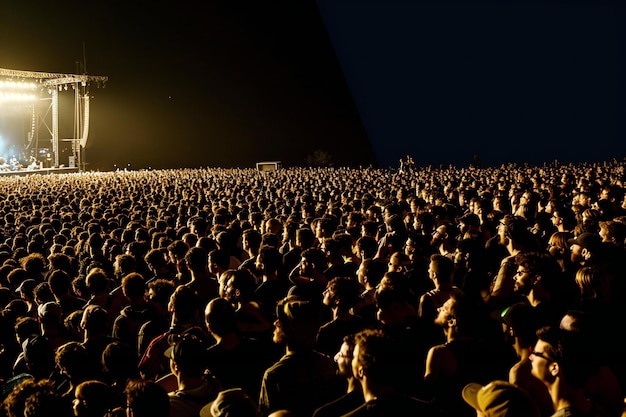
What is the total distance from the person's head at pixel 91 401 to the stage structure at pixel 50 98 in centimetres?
3058

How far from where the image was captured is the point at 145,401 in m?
2.53

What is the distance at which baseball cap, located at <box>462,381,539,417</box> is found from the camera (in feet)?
7.22

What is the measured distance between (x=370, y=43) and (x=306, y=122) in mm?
8229

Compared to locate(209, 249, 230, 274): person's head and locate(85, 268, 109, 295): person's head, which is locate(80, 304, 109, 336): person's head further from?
locate(209, 249, 230, 274): person's head

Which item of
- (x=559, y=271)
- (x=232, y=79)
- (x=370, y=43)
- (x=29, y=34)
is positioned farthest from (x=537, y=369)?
(x=370, y=43)

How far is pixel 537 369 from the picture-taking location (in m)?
2.71

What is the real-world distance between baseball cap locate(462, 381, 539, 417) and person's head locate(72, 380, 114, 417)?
5.07 feet

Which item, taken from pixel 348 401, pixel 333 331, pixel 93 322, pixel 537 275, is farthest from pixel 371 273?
pixel 348 401

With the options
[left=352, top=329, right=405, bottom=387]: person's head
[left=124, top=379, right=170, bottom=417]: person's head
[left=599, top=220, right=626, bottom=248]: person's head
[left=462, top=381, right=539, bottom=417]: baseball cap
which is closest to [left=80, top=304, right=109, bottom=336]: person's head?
[left=124, top=379, right=170, bottom=417]: person's head

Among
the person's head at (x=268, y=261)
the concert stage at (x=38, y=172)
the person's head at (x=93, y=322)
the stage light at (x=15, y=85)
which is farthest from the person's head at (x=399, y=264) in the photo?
the stage light at (x=15, y=85)

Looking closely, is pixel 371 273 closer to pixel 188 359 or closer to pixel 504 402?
pixel 188 359

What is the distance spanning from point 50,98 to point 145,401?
35.5m

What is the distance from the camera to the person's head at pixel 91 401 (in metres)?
2.70

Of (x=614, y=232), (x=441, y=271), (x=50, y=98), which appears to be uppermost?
(x=50, y=98)
